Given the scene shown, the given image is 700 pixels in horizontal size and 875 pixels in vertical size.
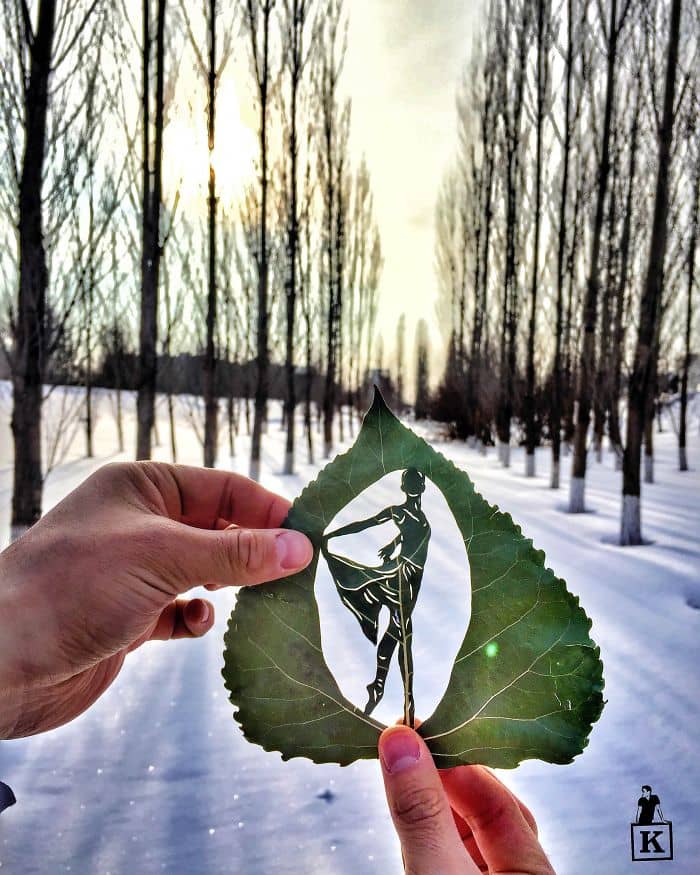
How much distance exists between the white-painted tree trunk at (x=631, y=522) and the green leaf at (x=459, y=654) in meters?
5.15

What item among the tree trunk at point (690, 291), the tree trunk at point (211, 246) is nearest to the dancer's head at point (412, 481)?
the tree trunk at point (211, 246)

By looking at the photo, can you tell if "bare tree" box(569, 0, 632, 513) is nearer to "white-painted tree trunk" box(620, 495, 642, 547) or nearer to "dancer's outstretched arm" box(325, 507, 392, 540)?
"white-painted tree trunk" box(620, 495, 642, 547)

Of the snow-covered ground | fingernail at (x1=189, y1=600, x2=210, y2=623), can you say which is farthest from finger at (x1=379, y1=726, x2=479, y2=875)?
the snow-covered ground

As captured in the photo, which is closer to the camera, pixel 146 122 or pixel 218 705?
pixel 218 705

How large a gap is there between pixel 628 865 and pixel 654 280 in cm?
466

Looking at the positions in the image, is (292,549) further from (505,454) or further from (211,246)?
(505,454)

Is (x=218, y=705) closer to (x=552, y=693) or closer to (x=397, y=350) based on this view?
(x=552, y=693)

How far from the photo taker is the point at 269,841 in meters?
1.96

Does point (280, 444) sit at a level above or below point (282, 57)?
below

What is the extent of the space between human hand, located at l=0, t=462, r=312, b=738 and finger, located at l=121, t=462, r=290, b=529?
4 cm

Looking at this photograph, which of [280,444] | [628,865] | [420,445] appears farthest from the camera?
[280,444]

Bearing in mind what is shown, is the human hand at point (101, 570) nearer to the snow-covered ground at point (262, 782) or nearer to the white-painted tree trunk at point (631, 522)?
the snow-covered ground at point (262, 782)

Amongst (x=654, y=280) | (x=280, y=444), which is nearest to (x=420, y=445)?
(x=654, y=280)

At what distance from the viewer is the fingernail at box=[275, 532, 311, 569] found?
709 mm
